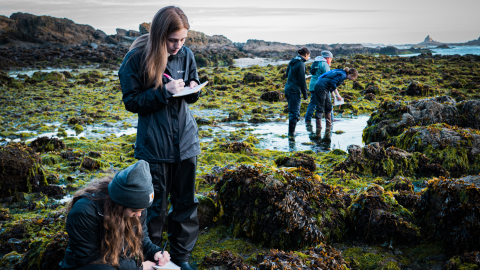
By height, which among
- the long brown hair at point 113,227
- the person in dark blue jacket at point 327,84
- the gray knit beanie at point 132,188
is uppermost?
the person in dark blue jacket at point 327,84

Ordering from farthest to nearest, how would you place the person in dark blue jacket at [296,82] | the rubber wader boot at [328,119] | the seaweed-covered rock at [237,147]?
the rubber wader boot at [328,119]
the person in dark blue jacket at [296,82]
the seaweed-covered rock at [237,147]

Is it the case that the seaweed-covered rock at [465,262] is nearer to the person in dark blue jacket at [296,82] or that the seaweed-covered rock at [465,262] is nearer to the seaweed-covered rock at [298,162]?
the seaweed-covered rock at [298,162]

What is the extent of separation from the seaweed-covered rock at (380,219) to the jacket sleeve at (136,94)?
104 inches

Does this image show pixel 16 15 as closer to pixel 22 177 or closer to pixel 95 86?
pixel 95 86

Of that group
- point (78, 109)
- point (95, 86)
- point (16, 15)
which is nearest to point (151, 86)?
point (78, 109)

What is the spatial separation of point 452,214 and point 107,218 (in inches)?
133

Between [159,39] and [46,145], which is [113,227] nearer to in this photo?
[159,39]

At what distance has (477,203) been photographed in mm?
3256

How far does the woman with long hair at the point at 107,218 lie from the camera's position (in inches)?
93.6

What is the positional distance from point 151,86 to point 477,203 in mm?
3401

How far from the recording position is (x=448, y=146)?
6383 mm

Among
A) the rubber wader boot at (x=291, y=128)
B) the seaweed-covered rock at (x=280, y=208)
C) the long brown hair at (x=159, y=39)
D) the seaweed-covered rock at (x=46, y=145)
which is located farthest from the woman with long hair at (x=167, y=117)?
the rubber wader boot at (x=291, y=128)

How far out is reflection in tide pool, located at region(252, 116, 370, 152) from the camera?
8367 millimetres

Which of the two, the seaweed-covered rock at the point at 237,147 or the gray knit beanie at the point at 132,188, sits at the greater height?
the gray knit beanie at the point at 132,188
